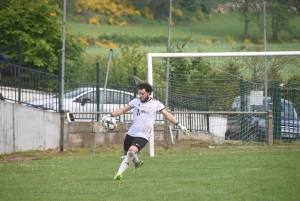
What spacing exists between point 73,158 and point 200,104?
435 cm

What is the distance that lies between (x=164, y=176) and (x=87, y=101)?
9191 mm

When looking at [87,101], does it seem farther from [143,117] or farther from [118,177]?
[118,177]

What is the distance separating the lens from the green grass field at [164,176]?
1051cm

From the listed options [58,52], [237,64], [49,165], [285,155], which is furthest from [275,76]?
[58,52]

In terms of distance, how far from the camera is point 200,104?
68.3ft

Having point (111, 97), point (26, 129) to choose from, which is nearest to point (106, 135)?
point (111, 97)

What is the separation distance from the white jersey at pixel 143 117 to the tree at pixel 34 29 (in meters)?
14.2

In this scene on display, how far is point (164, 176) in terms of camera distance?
13.2 m

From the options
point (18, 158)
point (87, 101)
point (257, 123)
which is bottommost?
point (18, 158)

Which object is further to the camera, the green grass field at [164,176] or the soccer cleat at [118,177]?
the soccer cleat at [118,177]

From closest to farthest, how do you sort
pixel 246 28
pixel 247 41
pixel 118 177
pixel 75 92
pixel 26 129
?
pixel 118 177 → pixel 26 129 → pixel 75 92 → pixel 246 28 → pixel 247 41

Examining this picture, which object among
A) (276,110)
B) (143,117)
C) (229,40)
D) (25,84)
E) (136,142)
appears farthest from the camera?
(229,40)

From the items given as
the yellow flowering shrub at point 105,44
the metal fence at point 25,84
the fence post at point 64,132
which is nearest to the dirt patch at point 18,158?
the fence post at point 64,132

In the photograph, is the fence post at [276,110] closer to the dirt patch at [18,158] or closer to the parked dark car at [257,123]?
the parked dark car at [257,123]
